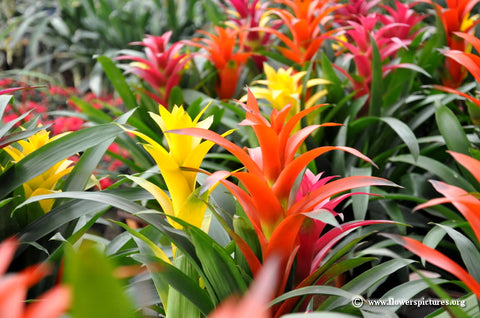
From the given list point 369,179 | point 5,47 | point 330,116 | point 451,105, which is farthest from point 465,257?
point 5,47

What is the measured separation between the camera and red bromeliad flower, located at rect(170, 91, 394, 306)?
81 centimetres

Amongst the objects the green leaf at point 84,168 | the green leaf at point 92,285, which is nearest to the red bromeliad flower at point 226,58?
the green leaf at point 84,168

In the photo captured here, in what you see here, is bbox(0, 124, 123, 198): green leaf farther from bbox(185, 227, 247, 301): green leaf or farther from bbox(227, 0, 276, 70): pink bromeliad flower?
bbox(227, 0, 276, 70): pink bromeliad flower

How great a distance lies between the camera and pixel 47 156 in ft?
3.32

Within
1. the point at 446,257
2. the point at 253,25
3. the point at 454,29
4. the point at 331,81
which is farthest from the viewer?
the point at 253,25

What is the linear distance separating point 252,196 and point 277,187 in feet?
0.16

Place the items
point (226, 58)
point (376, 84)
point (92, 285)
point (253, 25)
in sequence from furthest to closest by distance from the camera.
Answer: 1. point (253, 25)
2. point (226, 58)
3. point (376, 84)
4. point (92, 285)

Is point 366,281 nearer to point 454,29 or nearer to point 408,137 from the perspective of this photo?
point 408,137

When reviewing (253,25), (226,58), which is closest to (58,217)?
(226,58)

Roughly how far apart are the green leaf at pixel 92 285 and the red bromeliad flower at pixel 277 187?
49 cm

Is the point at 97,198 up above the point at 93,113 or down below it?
above

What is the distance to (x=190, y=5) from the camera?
4484 millimetres

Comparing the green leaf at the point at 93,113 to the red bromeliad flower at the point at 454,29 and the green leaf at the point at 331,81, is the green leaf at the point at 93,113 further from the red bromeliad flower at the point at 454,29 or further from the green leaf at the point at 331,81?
the red bromeliad flower at the point at 454,29

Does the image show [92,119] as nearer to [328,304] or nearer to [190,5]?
[328,304]
